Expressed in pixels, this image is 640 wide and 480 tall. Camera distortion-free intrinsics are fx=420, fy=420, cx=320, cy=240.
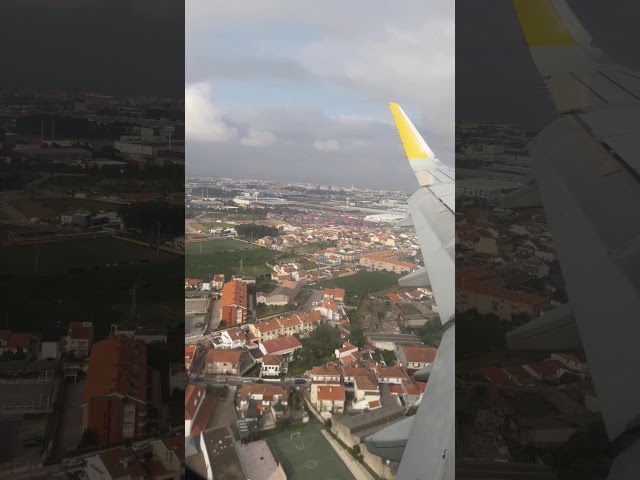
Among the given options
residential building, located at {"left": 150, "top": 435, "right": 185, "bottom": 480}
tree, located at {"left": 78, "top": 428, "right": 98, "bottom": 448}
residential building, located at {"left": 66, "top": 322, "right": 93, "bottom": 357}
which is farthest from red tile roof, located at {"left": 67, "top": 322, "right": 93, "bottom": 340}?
residential building, located at {"left": 150, "top": 435, "right": 185, "bottom": 480}

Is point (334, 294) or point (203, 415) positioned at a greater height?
point (334, 294)

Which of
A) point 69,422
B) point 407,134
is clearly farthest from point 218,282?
point 407,134

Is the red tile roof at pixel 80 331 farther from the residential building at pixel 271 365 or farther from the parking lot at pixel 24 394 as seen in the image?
the residential building at pixel 271 365

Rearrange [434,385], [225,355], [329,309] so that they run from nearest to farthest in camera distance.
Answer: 1. [434,385]
2. [225,355]
3. [329,309]

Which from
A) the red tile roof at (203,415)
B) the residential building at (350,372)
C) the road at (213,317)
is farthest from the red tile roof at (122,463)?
the residential building at (350,372)

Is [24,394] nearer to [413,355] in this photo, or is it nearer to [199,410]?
[199,410]
